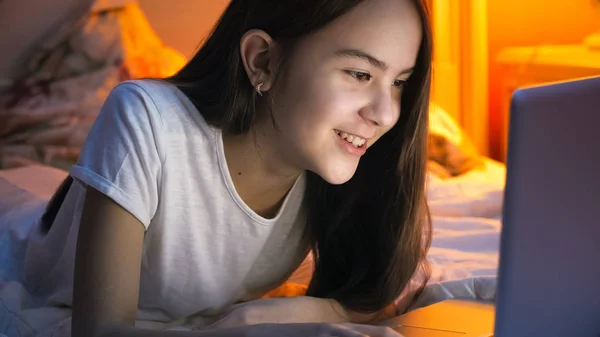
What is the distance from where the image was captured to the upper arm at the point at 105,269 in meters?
0.96

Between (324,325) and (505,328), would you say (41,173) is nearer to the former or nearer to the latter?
(324,325)

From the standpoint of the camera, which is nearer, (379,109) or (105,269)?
(105,269)

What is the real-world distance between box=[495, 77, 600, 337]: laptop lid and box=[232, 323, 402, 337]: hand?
15 cm

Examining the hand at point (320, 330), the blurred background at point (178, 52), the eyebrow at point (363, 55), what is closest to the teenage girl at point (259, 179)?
the eyebrow at point (363, 55)

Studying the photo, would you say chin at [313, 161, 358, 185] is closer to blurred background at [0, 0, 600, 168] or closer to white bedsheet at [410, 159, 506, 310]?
white bedsheet at [410, 159, 506, 310]

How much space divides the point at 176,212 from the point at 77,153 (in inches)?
38.7

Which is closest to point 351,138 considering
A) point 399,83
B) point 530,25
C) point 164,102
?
point 399,83

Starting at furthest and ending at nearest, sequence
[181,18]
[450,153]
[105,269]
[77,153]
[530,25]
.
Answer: [530,25], [181,18], [450,153], [77,153], [105,269]

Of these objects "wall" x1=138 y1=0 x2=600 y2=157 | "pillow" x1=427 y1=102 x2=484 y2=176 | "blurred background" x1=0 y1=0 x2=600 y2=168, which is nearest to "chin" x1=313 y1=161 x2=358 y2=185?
"blurred background" x1=0 y1=0 x2=600 y2=168

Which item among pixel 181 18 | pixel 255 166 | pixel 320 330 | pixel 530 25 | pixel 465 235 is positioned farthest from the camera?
pixel 530 25

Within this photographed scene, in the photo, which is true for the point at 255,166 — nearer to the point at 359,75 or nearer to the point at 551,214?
the point at 359,75

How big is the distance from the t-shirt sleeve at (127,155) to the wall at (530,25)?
2.05 m

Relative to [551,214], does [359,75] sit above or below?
above

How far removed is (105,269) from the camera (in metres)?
0.97
